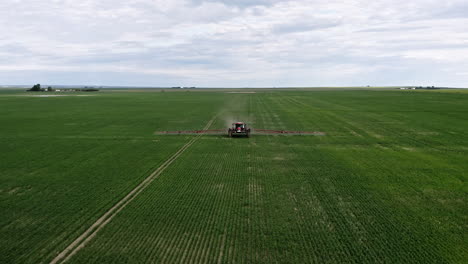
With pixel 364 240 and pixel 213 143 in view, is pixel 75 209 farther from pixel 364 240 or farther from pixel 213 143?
pixel 213 143

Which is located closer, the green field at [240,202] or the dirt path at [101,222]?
the dirt path at [101,222]

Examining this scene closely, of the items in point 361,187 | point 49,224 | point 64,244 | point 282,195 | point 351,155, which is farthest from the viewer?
point 351,155

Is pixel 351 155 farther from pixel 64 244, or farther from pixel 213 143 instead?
pixel 64 244

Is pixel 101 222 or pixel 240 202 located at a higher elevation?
pixel 240 202

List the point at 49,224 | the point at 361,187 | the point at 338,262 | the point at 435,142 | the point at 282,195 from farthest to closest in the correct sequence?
the point at 435,142 < the point at 361,187 < the point at 282,195 < the point at 49,224 < the point at 338,262

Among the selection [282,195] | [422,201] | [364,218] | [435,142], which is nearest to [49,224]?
[282,195]

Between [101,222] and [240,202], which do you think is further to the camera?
[240,202]

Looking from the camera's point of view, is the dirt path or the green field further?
the green field

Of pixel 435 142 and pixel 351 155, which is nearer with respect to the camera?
pixel 351 155

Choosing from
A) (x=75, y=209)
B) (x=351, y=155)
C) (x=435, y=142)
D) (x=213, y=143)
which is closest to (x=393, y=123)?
(x=435, y=142)
